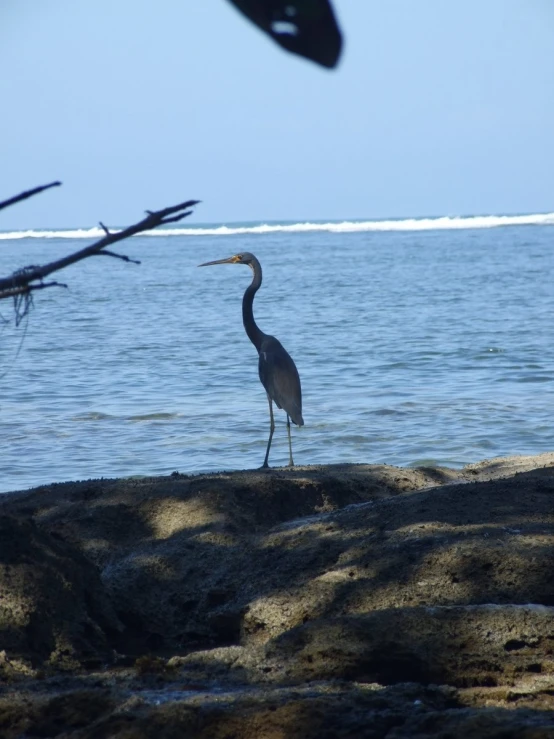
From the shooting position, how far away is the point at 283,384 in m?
8.48

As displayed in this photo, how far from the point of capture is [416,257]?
37188mm

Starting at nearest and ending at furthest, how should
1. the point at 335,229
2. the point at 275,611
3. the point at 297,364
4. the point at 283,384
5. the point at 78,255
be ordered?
the point at 78,255
the point at 275,611
the point at 283,384
the point at 297,364
the point at 335,229

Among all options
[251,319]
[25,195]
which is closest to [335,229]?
[251,319]

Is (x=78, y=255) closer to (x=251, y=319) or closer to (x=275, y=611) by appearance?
(x=275, y=611)

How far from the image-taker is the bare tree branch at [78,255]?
1.68 m

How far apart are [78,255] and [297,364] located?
12.0m

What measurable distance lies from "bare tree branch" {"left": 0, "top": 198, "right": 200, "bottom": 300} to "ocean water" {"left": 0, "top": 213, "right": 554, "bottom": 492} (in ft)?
0.60

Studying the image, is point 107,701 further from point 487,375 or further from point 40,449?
point 487,375

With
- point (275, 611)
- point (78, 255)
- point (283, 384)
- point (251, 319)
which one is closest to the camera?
point (78, 255)

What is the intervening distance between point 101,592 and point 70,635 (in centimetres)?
30

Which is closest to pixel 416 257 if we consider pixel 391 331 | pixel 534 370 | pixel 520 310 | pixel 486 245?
pixel 486 245

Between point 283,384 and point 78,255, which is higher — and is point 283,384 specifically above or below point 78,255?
below

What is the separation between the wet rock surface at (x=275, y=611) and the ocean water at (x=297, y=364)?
3.68 feet

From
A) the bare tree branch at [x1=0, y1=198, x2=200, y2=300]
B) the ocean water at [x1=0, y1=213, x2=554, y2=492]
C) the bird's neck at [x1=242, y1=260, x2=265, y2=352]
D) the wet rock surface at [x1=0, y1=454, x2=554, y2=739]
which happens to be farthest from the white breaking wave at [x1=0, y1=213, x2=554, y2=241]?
the bare tree branch at [x1=0, y1=198, x2=200, y2=300]
